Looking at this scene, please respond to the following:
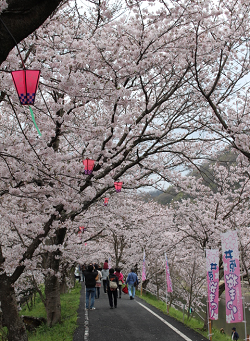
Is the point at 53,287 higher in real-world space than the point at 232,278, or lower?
lower

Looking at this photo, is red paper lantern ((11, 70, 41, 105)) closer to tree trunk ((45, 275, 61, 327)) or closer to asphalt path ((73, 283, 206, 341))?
asphalt path ((73, 283, 206, 341))

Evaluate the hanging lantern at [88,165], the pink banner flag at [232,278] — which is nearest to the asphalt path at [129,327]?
the pink banner flag at [232,278]

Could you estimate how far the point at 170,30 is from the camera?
5.74 meters

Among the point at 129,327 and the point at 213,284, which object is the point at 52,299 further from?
the point at 213,284

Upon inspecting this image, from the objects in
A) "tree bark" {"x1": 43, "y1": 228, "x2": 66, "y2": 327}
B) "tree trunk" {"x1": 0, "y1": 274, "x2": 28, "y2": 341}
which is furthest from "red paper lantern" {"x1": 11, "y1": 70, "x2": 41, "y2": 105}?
"tree bark" {"x1": 43, "y1": 228, "x2": 66, "y2": 327}

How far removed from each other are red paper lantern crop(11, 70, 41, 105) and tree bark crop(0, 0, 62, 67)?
0.71 m

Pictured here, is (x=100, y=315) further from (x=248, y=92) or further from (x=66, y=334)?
(x=248, y=92)

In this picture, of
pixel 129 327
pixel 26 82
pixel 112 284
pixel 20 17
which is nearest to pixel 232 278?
pixel 129 327

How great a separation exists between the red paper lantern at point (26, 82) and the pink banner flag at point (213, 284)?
6.49 metres

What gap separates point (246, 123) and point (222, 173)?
6435mm

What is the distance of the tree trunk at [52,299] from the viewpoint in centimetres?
843

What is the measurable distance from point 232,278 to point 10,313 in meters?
4.67

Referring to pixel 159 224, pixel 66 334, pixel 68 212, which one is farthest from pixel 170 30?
pixel 159 224

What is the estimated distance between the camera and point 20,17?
8.34 feet
